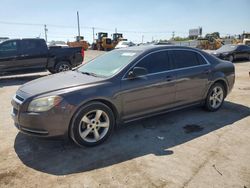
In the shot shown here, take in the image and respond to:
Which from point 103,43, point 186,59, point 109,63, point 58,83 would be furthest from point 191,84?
point 103,43

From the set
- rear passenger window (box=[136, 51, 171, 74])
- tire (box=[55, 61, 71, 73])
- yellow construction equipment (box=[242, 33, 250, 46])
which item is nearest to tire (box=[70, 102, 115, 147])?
rear passenger window (box=[136, 51, 171, 74])

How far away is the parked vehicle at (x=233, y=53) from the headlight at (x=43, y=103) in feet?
54.5

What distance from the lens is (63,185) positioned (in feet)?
10.2

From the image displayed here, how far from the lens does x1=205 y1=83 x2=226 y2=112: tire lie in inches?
229

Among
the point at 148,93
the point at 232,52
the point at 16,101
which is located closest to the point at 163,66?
the point at 148,93

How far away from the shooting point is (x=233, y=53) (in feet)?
61.1

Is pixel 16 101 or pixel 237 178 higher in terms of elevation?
pixel 16 101

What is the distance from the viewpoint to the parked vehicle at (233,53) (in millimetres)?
18250

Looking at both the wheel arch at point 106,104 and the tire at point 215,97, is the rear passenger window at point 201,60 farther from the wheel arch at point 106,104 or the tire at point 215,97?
the wheel arch at point 106,104

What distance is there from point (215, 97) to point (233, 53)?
14286 mm

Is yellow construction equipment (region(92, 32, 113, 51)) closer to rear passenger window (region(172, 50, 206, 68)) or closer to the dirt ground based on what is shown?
rear passenger window (region(172, 50, 206, 68))

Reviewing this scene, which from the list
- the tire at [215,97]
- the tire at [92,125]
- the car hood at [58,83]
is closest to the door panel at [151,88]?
the tire at [92,125]

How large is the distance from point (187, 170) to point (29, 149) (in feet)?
8.17

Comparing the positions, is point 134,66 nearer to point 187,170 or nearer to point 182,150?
point 182,150
